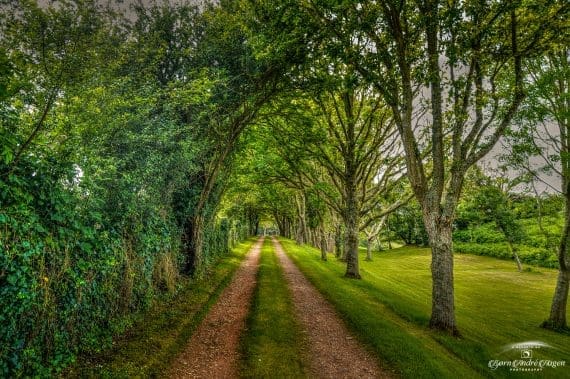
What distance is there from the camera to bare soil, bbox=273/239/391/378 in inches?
298

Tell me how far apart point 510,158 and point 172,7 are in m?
21.4

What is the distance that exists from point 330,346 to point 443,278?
17.4ft

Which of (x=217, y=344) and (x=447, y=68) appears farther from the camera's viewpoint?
(x=447, y=68)

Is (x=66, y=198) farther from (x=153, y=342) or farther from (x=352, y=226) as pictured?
(x=352, y=226)

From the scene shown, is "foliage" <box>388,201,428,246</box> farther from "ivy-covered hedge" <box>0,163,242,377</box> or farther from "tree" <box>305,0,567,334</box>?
"ivy-covered hedge" <box>0,163,242,377</box>

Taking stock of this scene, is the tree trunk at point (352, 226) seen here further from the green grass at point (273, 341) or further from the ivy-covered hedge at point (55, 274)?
the ivy-covered hedge at point (55, 274)

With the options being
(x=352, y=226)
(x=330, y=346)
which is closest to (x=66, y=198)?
(x=330, y=346)

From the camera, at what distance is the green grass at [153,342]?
670 centimetres

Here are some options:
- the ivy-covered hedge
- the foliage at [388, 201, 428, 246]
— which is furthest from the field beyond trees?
the foliage at [388, 201, 428, 246]

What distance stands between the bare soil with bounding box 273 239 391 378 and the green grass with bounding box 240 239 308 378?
1.16 feet

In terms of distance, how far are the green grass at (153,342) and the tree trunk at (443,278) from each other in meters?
9.01

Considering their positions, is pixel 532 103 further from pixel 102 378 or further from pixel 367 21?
pixel 102 378

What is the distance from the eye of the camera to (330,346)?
355 inches

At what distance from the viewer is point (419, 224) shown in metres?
65.6
